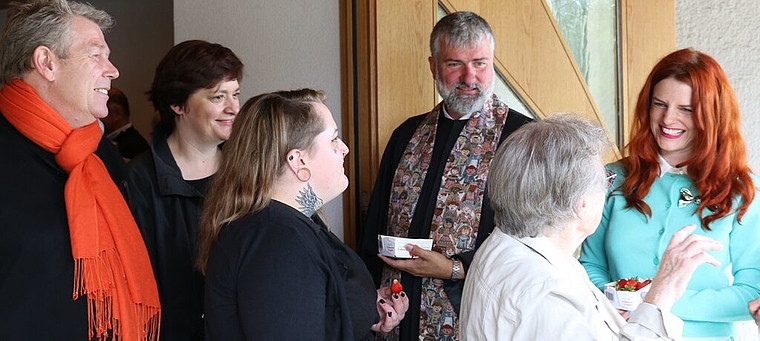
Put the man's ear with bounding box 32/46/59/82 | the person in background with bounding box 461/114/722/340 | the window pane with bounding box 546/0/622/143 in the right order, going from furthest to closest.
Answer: the window pane with bounding box 546/0/622/143 → the man's ear with bounding box 32/46/59/82 → the person in background with bounding box 461/114/722/340

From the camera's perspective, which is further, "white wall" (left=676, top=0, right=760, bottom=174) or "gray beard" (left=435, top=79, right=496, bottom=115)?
"white wall" (left=676, top=0, right=760, bottom=174)

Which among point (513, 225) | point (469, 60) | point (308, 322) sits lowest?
point (308, 322)

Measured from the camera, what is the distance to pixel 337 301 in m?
1.98

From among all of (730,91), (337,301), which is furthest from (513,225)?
(730,91)

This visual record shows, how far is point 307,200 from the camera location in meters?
2.04

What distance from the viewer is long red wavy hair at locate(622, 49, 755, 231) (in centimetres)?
254

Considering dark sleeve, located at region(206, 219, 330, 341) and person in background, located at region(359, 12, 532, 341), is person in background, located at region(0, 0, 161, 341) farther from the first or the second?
person in background, located at region(359, 12, 532, 341)

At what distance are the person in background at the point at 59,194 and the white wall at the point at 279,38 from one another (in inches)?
50.4

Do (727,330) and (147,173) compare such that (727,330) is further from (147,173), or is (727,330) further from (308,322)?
(147,173)

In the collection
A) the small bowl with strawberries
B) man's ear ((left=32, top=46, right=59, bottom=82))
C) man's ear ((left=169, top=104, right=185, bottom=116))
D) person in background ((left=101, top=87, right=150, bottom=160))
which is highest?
man's ear ((left=32, top=46, right=59, bottom=82))

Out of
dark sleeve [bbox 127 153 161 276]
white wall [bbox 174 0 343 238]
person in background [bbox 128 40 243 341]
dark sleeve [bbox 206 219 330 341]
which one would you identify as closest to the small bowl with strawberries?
dark sleeve [bbox 206 219 330 341]

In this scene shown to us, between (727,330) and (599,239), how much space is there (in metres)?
0.45

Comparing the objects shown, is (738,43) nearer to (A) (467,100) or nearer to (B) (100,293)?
(A) (467,100)

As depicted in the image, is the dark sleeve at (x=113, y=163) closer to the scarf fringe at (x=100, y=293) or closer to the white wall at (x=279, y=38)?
the scarf fringe at (x=100, y=293)
